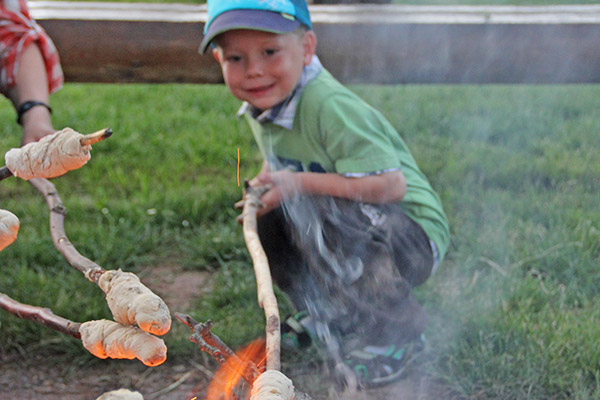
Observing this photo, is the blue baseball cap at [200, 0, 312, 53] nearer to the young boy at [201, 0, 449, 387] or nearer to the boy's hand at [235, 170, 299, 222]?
the young boy at [201, 0, 449, 387]

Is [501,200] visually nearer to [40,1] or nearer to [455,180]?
[455,180]

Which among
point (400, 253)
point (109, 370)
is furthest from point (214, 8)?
point (109, 370)

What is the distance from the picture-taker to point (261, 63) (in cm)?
193

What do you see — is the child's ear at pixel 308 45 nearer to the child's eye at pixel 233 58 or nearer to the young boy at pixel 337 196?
the young boy at pixel 337 196

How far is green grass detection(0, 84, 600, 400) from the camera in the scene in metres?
2.01

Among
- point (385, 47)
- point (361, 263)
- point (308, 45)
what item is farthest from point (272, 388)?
point (385, 47)

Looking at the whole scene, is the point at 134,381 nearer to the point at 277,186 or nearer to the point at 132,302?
the point at 277,186

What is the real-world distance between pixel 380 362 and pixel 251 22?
3.40ft

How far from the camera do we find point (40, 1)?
3.10m

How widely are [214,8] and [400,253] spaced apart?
882 millimetres

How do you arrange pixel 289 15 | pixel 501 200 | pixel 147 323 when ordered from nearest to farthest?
pixel 147 323 → pixel 289 15 → pixel 501 200

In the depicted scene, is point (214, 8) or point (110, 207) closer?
point (214, 8)

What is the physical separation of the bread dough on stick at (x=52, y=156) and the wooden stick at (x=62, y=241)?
0.17 meters

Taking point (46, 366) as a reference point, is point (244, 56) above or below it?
above
